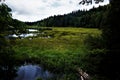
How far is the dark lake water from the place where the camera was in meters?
24.7

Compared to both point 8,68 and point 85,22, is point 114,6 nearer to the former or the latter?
point 8,68

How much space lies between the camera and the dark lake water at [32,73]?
24706 mm

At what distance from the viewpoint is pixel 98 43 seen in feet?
51.2

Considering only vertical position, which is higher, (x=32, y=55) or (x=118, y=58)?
(x=118, y=58)

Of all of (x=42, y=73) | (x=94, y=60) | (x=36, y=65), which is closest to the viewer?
(x=94, y=60)

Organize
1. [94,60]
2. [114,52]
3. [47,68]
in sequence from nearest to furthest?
[114,52] < [94,60] < [47,68]

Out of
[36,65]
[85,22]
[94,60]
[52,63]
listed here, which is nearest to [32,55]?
[36,65]

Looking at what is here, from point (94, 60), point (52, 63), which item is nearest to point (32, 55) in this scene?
point (52, 63)

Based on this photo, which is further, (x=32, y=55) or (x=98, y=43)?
(x=32, y=55)

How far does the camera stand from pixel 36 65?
30453 mm

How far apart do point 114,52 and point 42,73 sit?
44.0ft

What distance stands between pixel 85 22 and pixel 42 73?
12042 cm

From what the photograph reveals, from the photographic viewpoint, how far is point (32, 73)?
26922mm

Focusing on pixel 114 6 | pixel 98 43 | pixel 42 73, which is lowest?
pixel 42 73
